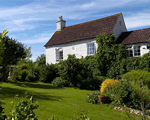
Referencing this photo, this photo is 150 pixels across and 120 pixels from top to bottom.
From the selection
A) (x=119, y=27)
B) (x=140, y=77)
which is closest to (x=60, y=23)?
(x=119, y=27)

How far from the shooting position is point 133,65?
56.0 ft

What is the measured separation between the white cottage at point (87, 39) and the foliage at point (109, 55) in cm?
103

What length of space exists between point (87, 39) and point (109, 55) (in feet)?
14.1

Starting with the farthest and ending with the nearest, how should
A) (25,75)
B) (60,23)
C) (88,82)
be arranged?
(60,23)
(25,75)
(88,82)

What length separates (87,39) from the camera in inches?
852

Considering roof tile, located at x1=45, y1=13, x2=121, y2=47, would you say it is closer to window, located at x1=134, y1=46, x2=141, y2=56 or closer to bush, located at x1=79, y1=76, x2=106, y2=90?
window, located at x1=134, y1=46, x2=141, y2=56

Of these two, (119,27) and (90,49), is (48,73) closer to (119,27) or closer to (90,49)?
(90,49)

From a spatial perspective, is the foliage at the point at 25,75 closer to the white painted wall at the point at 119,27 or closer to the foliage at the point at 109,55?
the foliage at the point at 109,55

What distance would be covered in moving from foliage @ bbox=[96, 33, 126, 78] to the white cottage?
1.03 metres

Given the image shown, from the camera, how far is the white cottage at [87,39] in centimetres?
1865

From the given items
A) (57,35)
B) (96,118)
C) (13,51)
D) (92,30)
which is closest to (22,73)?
(13,51)

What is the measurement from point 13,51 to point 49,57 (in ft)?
35.4

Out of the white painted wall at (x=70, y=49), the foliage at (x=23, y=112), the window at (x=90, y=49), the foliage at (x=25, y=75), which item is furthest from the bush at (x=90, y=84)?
the foliage at (x=23, y=112)

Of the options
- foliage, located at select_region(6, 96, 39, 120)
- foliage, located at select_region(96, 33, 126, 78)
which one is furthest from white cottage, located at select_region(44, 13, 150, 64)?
foliage, located at select_region(6, 96, 39, 120)
